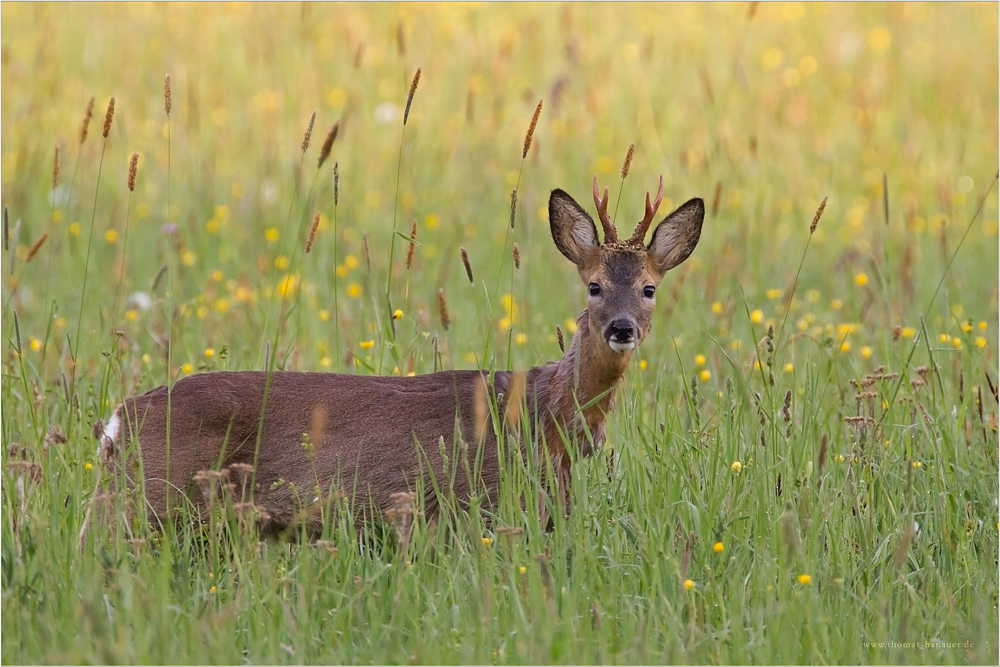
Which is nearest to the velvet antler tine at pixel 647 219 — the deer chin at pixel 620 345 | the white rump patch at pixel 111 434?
the deer chin at pixel 620 345

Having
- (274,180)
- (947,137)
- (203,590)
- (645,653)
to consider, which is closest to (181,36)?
(274,180)

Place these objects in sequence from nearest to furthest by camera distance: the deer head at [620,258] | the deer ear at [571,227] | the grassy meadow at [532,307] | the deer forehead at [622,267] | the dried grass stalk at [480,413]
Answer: the grassy meadow at [532,307]
the dried grass stalk at [480,413]
the deer head at [620,258]
the deer forehead at [622,267]
the deer ear at [571,227]

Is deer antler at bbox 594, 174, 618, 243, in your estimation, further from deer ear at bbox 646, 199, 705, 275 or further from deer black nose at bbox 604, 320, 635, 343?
deer black nose at bbox 604, 320, 635, 343

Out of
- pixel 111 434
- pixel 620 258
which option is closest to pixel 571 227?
pixel 620 258

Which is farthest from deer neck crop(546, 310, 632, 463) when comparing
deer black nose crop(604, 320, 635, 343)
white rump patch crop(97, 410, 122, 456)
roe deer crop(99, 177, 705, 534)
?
white rump patch crop(97, 410, 122, 456)

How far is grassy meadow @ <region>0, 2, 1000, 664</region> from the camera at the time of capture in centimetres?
342

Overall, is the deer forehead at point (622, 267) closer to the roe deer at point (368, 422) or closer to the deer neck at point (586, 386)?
the roe deer at point (368, 422)

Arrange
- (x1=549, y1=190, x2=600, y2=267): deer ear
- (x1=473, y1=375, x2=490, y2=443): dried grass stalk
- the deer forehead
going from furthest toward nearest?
(x1=549, y1=190, x2=600, y2=267): deer ear, the deer forehead, (x1=473, y1=375, x2=490, y2=443): dried grass stalk

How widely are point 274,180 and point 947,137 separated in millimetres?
4521

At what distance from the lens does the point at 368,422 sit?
173 inches

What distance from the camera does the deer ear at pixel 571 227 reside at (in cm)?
471

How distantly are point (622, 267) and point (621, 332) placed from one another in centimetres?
32

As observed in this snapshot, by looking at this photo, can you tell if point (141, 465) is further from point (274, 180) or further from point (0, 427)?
point (274, 180)

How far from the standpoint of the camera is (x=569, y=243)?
188 inches
